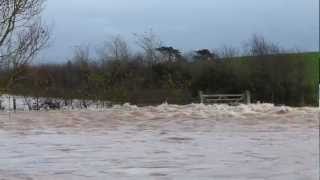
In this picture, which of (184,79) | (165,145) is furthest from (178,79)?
(165,145)

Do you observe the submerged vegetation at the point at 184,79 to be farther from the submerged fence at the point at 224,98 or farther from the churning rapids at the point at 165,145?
the churning rapids at the point at 165,145

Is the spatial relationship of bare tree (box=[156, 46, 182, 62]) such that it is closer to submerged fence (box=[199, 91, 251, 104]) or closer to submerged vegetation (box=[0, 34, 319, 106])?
submerged vegetation (box=[0, 34, 319, 106])

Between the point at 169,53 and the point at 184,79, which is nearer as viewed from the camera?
the point at 184,79

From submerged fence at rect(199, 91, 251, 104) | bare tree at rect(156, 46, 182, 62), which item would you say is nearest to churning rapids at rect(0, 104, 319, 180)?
submerged fence at rect(199, 91, 251, 104)

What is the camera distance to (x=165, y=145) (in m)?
12.3

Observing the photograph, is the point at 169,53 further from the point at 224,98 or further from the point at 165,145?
the point at 165,145

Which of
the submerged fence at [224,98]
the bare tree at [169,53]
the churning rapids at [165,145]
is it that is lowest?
the churning rapids at [165,145]

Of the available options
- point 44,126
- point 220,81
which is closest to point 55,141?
point 44,126

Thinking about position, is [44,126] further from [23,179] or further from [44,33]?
[44,33]

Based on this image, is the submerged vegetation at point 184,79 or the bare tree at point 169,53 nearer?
the submerged vegetation at point 184,79

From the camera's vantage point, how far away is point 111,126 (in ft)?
55.3

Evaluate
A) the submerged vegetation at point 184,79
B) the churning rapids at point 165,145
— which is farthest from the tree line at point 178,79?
the churning rapids at point 165,145

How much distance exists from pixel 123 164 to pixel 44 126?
7.29 meters

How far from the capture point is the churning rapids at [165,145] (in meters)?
9.05
